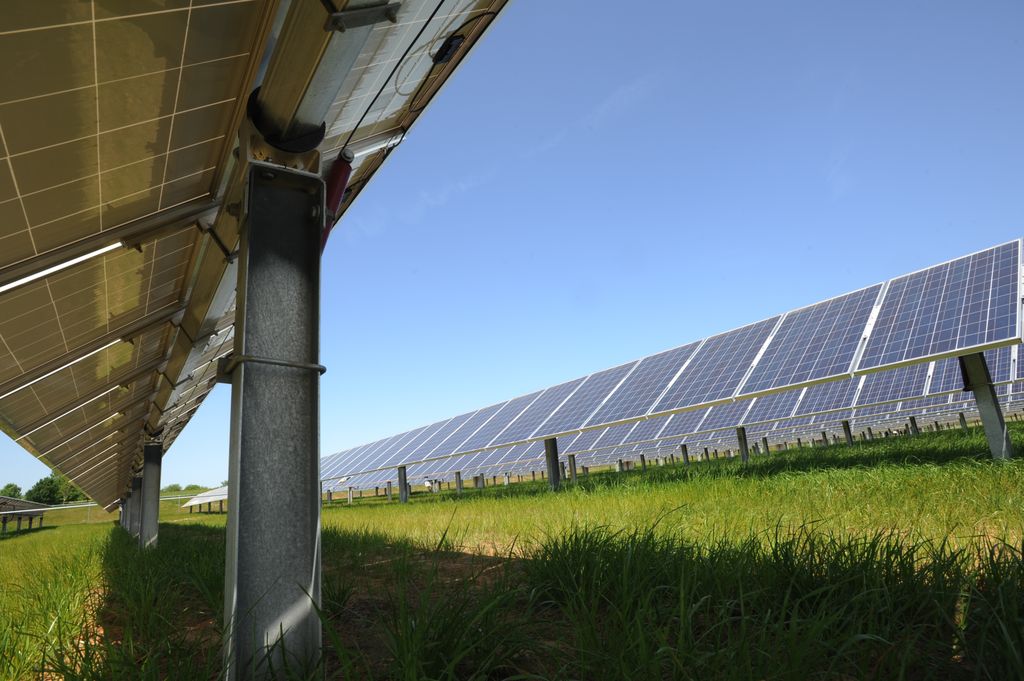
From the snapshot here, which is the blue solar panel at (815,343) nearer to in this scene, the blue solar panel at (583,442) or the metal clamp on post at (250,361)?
the metal clamp on post at (250,361)

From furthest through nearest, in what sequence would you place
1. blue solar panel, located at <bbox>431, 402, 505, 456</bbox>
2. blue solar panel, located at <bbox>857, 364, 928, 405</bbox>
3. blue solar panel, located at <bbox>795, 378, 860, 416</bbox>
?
1. blue solar panel, located at <bbox>431, 402, 505, 456</bbox>
2. blue solar panel, located at <bbox>795, 378, 860, 416</bbox>
3. blue solar panel, located at <bbox>857, 364, 928, 405</bbox>

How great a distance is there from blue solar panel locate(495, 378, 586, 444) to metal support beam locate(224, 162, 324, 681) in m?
13.2

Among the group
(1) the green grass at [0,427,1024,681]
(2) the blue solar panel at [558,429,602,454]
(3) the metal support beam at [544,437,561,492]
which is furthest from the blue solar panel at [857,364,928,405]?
(1) the green grass at [0,427,1024,681]

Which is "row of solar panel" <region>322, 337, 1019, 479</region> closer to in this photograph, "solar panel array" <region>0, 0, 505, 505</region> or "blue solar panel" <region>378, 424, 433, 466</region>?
"blue solar panel" <region>378, 424, 433, 466</region>

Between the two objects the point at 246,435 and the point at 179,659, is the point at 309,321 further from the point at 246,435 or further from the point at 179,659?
the point at 179,659

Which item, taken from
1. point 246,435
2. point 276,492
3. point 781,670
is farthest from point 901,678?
point 246,435

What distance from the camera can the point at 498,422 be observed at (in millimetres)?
20391

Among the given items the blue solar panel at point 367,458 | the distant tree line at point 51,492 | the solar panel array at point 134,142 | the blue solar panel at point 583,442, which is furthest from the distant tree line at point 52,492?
the solar panel array at point 134,142

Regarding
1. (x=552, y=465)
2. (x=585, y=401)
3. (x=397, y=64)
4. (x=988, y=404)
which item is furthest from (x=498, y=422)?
(x=397, y=64)

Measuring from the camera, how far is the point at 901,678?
1792mm

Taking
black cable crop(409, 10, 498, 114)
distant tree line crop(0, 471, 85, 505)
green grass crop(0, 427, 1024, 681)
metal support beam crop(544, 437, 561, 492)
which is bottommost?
green grass crop(0, 427, 1024, 681)

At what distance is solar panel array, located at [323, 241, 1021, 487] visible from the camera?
8.59 m

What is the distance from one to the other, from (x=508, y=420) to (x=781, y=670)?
1787cm

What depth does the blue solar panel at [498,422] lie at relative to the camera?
1897cm
